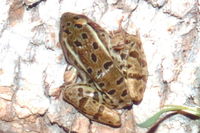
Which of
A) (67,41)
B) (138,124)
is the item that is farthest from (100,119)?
(67,41)

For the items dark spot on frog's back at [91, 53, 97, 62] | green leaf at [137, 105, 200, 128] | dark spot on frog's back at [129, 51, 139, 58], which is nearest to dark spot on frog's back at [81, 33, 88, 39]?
dark spot on frog's back at [91, 53, 97, 62]

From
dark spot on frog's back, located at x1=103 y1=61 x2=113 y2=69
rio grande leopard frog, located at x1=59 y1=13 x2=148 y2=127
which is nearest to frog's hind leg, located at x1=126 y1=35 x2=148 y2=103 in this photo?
rio grande leopard frog, located at x1=59 y1=13 x2=148 y2=127

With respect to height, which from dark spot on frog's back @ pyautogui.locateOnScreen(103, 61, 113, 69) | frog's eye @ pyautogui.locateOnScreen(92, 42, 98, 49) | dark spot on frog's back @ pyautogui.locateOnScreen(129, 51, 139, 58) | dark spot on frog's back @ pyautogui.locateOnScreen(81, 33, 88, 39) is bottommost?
dark spot on frog's back @ pyautogui.locateOnScreen(103, 61, 113, 69)

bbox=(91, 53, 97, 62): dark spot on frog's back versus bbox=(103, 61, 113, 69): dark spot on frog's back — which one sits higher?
bbox=(91, 53, 97, 62): dark spot on frog's back

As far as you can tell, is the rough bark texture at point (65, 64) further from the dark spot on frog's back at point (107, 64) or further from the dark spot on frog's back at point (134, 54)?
the dark spot on frog's back at point (107, 64)

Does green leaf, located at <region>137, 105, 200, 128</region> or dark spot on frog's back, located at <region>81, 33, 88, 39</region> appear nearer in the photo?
green leaf, located at <region>137, 105, 200, 128</region>

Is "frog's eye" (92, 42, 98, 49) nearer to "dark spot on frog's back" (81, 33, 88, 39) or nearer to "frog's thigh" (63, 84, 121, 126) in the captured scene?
"dark spot on frog's back" (81, 33, 88, 39)

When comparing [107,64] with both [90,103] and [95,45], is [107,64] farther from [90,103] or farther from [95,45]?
[90,103]

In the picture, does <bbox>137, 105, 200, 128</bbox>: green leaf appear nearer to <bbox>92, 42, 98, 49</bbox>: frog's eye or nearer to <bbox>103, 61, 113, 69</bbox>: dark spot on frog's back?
<bbox>103, 61, 113, 69</bbox>: dark spot on frog's back

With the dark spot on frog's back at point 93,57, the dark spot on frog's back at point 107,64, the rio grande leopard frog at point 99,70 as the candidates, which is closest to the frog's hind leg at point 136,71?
the rio grande leopard frog at point 99,70
